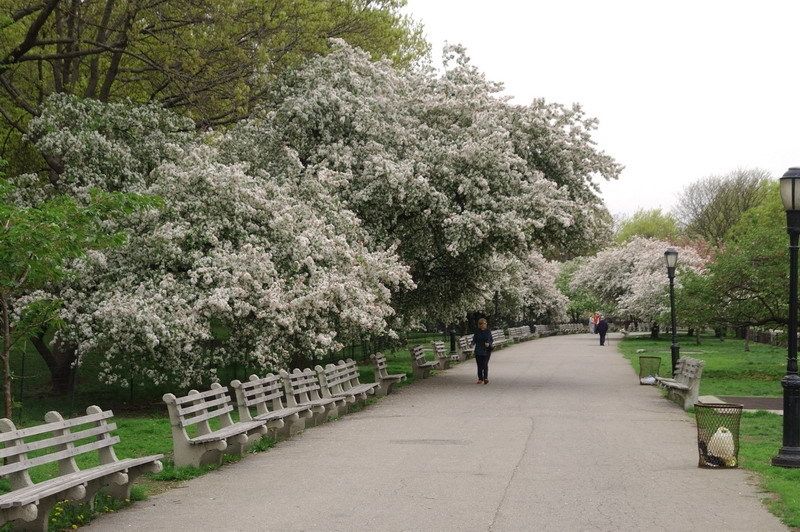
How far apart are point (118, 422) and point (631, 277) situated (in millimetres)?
54141

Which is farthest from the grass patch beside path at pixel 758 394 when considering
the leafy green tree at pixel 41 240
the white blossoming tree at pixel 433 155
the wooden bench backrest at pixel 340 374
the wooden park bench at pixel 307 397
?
the leafy green tree at pixel 41 240

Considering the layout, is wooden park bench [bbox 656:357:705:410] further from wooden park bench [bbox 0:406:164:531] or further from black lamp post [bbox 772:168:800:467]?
wooden park bench [bbox 0:406:164:531]

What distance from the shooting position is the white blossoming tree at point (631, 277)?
61009 mm

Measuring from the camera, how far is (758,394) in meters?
22.8

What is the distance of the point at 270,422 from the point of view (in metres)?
14.5

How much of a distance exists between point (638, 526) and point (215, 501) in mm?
4076

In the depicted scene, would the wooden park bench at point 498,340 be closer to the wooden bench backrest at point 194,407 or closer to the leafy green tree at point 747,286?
the leafy green tree at point 747,286

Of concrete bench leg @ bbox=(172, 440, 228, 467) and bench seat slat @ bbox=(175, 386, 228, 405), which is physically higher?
bench seat slat @ bbox=(175, 386, 228, 405)

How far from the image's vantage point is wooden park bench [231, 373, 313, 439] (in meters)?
14.4

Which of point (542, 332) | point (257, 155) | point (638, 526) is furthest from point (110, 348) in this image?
point (542, 332)

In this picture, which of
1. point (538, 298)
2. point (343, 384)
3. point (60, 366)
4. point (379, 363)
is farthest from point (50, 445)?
point (538, 298)

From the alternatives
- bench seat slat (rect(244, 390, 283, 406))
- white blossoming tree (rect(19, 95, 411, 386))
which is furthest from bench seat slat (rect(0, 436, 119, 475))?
white blossoming tree (rect(19, 95, 411, 386))

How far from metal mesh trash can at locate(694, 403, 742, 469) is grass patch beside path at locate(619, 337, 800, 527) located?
34 cm

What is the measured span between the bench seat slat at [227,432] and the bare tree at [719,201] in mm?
66478
